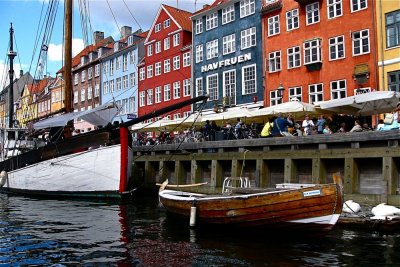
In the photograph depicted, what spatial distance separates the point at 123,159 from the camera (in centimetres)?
2128

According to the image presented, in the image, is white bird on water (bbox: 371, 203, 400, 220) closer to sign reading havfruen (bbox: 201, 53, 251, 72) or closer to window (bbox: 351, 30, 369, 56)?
window (bbox: 351, 30, 369, 56)

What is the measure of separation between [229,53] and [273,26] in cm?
514

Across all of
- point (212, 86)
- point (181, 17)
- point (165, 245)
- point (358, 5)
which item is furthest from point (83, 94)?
point (165, 245)

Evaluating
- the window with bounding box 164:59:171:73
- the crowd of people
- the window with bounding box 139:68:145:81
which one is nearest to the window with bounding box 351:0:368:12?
the crowd of people

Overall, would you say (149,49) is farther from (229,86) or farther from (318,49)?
(318,49)

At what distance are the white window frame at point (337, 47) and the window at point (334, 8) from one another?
1502mm

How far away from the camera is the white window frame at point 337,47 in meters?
30.2

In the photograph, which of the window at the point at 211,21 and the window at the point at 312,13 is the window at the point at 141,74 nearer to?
the window at the point at 211,21

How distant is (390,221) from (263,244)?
12.4 ft

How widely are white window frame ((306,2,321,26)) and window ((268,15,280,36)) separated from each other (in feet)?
9.30

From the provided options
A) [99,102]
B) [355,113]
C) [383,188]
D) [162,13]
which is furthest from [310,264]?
[99,102]

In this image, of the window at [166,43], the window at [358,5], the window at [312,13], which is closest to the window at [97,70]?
the window at [166,43]

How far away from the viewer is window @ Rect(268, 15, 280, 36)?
115 ft

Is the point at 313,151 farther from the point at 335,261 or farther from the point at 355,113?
the point at 335,261
